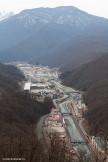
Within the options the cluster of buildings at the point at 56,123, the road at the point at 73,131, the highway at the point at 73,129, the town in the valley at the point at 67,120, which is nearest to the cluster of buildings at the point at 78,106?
the town in the valley at the point at 67,120

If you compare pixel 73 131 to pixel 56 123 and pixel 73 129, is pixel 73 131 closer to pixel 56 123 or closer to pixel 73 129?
pixel 73 129

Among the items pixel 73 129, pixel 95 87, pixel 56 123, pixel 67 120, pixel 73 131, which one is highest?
pixel 95 87

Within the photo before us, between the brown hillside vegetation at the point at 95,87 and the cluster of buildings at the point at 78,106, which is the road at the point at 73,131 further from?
the brown hillside vegetation at the point at 95,87

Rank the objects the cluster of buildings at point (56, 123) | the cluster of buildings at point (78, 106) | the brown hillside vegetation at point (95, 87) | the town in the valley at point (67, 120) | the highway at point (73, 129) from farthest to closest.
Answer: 1. the cluster of buildings at point (78, 106)
2. the brown hillside vegetation at point (95, 87)
3. the cluster of buildings at point (56, 123)
4. the highway at point (73, 129)
5. the town in the valley at point (67, 120)

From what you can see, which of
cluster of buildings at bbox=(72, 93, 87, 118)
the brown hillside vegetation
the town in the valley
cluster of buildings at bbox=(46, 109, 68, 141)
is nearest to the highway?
the town in the valley

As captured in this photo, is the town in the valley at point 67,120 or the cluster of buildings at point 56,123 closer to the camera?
the town in the valley at point 67,120

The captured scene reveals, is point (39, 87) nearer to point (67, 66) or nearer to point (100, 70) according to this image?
point (100, 70)

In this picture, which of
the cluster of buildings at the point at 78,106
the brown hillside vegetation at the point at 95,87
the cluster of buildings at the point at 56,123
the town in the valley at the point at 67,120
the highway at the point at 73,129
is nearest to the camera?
the town in the valley at the point at 67,120

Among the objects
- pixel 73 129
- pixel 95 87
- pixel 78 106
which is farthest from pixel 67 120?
pixel 95 87
